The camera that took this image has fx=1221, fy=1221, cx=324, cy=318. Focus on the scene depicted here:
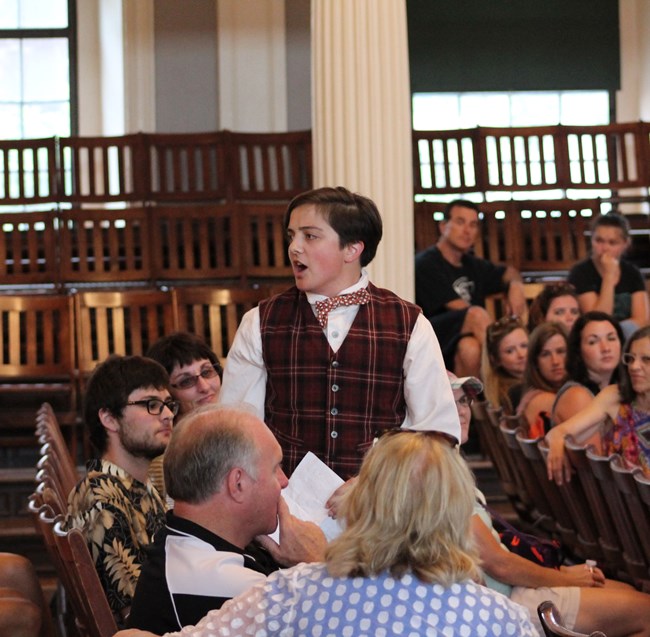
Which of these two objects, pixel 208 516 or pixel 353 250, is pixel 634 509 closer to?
pixel 353 250

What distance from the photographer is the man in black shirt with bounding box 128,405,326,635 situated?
1.96 meters

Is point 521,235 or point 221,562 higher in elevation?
point 521,235

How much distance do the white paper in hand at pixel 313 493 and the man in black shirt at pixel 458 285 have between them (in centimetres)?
349

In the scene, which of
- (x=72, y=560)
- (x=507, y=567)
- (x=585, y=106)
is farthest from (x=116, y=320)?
(x=585, y=106)

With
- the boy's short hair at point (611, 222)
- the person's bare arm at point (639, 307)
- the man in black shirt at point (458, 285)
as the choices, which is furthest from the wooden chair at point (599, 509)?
the boy's short hair at point (611, 222)

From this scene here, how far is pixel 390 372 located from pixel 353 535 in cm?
101

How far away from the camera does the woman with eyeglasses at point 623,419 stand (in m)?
3.96

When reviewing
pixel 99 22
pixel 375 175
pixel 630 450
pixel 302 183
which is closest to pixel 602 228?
pixel 375 175

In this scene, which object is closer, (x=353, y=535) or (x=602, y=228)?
(x=353, y=535)

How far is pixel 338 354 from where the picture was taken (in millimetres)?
2703

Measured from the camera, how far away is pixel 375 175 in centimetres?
544

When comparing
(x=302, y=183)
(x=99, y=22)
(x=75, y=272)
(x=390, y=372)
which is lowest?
(x=390, y=372)

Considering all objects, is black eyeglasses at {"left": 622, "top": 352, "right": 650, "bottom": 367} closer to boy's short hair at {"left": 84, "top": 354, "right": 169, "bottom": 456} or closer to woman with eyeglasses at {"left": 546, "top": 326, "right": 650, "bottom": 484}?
woman with eyeglasses at {"left": 546, "top": 326, "right": 650, "bottom": 484}

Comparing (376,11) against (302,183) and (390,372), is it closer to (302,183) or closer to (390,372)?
(302,183)
